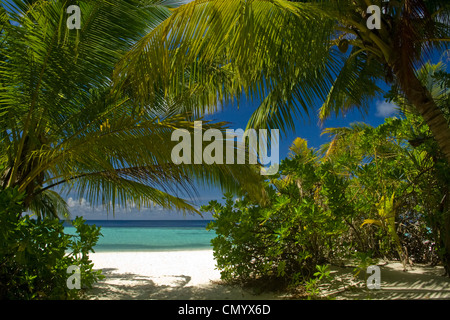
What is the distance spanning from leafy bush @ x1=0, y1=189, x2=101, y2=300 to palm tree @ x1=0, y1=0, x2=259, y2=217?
456 mm

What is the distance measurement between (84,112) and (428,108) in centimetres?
378

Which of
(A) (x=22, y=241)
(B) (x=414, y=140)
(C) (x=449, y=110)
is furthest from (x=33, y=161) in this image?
(C) (x=449, y=110)

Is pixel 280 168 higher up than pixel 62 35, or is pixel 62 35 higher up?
pixel 62 35

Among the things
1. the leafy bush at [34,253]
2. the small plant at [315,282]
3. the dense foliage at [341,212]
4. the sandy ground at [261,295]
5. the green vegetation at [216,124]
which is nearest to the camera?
the leafy bush at [34,253]

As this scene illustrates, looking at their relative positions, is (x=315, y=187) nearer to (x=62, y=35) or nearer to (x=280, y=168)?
(x=280, y=168)

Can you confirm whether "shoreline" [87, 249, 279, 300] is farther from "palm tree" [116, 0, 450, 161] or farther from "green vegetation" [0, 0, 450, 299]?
"palm tree" [116, 0, 450, 161]

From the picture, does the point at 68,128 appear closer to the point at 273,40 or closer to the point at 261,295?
the point at 273,40

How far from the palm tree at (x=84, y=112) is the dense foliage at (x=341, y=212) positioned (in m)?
0.73

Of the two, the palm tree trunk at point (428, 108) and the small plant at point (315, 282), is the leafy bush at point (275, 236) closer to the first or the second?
the small plant at point (315, 282)

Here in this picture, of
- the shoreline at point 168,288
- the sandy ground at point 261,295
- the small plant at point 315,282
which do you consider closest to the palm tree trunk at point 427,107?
the sandy ground at point 261,295

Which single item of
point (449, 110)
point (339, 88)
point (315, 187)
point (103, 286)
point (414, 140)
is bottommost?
point (103, 286)

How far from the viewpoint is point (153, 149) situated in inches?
129

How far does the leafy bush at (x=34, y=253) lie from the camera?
2.67 m

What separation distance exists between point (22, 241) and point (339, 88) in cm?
462
